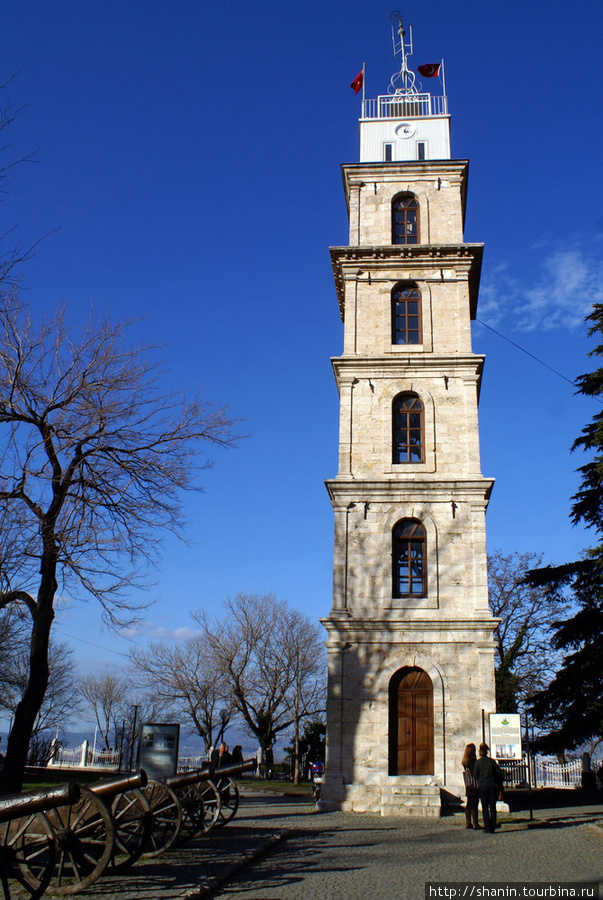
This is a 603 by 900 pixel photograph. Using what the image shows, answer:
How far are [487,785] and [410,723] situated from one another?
14.8 feet

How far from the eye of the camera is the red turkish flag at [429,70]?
28625 millimetres

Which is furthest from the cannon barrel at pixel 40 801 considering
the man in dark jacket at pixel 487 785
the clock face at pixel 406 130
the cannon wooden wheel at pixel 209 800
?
the clock face at pixel 406 130

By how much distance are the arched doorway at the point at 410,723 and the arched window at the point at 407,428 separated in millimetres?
6098

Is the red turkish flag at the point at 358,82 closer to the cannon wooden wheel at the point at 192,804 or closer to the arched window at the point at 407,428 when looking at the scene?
the arched window at the point at 407,428

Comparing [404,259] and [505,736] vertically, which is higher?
[404,259]

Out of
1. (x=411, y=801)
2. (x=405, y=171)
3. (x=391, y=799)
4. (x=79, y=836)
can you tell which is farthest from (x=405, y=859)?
(x=405, y=171)

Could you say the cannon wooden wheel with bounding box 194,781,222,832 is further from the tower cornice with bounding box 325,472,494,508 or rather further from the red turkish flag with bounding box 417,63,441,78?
the red turkish flag with bounding box 417,63,441,78

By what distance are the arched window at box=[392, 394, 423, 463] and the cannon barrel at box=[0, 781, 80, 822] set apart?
16418 millimetres

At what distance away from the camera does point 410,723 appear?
19.4 metres

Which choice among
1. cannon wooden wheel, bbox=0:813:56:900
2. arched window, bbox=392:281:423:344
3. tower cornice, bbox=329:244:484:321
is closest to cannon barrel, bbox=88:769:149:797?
cannon wooden wheel, bbox=0:813:56:900

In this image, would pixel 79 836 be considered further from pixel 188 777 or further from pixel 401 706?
pixel 401 706

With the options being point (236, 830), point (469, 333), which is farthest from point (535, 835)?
point (469, 333)

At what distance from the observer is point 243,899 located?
7.97 m

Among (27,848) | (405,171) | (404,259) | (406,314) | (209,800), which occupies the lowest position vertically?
(209,800)
